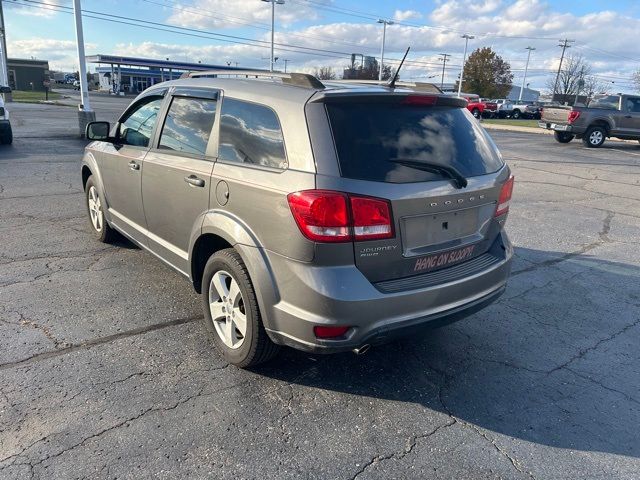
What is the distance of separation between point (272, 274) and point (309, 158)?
0.68m

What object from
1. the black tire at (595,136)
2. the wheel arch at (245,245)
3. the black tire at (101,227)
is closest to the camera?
the wheel arch at (245,245)

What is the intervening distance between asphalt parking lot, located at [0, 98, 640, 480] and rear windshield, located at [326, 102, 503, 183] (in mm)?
1363

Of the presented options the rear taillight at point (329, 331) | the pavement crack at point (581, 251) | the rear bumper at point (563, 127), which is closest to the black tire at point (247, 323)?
the rear taillight at point (329, 331)

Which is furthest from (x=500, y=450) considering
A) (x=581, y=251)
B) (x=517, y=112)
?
(x=517, y=112)

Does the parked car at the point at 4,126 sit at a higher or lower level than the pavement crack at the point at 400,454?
higher

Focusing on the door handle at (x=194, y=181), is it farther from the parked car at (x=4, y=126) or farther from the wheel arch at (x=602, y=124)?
the wheel arch at (x=602, y=124)

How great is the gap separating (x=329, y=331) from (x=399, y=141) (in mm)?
1154

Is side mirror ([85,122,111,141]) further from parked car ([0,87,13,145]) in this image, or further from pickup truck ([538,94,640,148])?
pickup truck ([538,94,640,148])

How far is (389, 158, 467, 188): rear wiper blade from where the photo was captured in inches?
110

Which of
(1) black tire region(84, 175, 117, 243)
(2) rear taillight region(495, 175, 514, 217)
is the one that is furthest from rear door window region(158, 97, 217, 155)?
(2) rear taillight region(495, 175, 514, 217)

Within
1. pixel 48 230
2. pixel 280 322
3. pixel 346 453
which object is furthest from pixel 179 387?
pixel 48 230

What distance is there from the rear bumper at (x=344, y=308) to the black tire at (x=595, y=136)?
19398 mm

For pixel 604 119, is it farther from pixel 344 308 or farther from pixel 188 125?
pixel 344 308

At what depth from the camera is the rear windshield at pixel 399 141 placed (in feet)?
8.79
